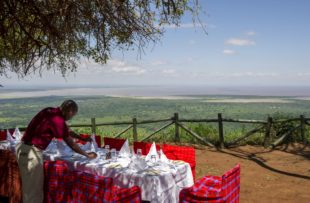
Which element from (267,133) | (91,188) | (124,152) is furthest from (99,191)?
(267,133)

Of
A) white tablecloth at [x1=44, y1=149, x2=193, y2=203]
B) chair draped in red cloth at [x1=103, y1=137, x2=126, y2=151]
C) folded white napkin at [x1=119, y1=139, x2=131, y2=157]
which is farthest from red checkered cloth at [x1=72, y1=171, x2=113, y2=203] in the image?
chair draped in red cloth at [x1=103, y1=137, x2=126, y2=151]

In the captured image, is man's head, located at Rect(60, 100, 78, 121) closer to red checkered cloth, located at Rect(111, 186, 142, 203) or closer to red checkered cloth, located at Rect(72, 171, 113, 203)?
red checkered cloth, located at Rect(72, 171, 113, 203)

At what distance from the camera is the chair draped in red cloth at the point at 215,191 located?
4.26m

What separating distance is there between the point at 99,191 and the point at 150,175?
914mm

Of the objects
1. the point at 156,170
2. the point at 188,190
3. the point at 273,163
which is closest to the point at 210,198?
the point at 188,190

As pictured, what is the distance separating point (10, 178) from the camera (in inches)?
215

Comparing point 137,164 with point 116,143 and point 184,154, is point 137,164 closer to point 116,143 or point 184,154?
point 184,154

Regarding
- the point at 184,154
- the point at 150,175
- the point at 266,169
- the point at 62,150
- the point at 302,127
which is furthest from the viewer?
the point at 302,127

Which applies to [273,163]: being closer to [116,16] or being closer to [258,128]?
[258,128]

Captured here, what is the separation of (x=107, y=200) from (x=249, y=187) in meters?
4.07

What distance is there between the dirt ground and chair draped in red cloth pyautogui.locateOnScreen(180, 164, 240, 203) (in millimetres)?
1805

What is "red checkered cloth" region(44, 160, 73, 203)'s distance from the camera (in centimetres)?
470

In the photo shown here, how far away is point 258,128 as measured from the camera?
38.3 feet

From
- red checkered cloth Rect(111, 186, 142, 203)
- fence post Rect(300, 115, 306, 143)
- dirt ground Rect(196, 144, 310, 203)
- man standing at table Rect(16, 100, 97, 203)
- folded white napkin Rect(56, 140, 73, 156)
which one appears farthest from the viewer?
fence post Rect(300, 115, 306, 143)
